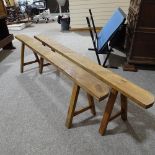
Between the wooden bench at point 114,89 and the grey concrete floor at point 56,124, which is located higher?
the wooden bench at point 114,89

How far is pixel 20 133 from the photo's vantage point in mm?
1646

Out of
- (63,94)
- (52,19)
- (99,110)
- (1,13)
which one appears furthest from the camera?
(52,19)

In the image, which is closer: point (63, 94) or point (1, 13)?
point (63, 94)

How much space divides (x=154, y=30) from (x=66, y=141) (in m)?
1.84

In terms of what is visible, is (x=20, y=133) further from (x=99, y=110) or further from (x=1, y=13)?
(x=1, y=13)

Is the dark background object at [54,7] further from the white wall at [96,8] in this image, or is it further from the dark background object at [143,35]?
the dark background object at [143,35]

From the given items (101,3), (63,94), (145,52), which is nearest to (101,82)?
(63,94)

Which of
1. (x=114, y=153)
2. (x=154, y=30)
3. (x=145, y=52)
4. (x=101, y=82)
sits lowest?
(x=114, y=153)

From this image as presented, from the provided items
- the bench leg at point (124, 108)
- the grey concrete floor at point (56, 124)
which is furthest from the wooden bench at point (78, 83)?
the bench leg at point (124, 108)

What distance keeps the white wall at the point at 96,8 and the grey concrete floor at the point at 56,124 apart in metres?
2.76

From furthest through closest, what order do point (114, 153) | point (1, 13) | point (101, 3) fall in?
point (101, 3) < point (1, 13) < point (114, 153)

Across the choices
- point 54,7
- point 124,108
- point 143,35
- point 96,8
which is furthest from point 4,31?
point 54,7

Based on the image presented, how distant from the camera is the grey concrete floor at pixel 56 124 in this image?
4.90 feet

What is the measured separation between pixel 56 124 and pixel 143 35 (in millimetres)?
1683
